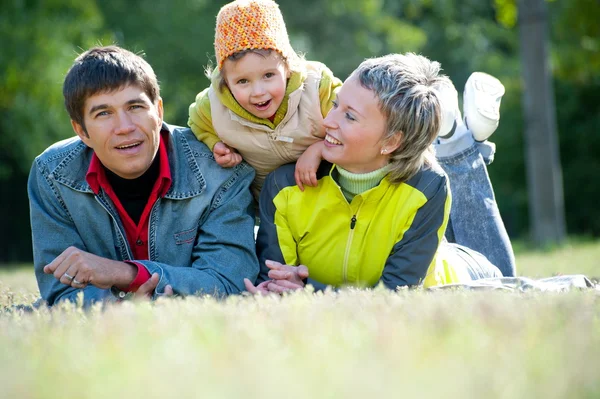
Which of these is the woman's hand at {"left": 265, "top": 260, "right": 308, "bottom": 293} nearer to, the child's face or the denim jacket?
the denim jacket

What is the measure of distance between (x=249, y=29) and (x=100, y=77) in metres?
0.94

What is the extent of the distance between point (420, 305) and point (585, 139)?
16.3 m

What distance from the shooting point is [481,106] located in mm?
5699

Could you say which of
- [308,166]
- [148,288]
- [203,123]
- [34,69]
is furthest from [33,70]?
[148,288]

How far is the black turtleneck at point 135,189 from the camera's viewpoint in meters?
4.60

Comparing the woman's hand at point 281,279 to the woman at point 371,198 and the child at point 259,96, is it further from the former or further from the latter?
the child at point 259,96

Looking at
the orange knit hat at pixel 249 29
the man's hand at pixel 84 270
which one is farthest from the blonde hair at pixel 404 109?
the man's hand at pixel 84 270

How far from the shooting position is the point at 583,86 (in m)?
17.9

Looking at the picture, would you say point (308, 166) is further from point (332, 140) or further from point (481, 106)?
point (481, 106)

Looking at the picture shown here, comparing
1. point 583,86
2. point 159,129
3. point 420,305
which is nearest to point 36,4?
point 583,86

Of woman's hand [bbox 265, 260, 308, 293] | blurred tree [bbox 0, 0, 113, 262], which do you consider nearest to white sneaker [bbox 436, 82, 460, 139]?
woman's hand [bbox 265, 260, 308, 293]

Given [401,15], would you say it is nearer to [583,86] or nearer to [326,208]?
[583,86]

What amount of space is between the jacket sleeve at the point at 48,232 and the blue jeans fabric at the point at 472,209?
264 cm

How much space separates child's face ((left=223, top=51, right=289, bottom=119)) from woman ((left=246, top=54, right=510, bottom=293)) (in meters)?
0.38
